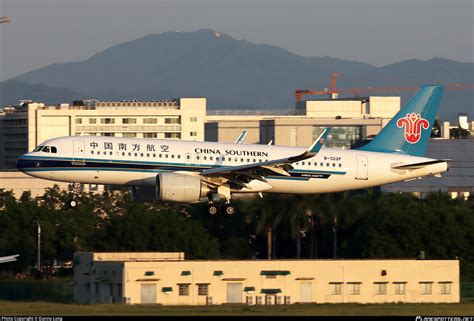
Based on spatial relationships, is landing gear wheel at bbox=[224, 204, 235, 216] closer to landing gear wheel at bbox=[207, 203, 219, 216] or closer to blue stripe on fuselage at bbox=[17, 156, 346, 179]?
landing gear wheel at bbox=[207, 203, 219, 216]

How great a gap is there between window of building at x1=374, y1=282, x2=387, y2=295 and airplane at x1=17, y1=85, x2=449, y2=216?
18.0 feet

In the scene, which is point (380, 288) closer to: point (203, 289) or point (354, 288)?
point (354, 288)

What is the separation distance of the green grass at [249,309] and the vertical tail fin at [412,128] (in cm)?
1013

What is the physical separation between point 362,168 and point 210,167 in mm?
8665

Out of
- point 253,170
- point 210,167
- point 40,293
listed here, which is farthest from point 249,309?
point 40,293

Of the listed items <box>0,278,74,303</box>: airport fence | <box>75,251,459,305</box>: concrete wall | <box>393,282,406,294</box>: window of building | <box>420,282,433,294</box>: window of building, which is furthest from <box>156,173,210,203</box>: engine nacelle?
<box>420,282,433,294</box>: window of building

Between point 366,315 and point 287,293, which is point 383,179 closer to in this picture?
point 287,293

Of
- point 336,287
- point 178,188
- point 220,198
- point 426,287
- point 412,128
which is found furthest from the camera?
point 412,128

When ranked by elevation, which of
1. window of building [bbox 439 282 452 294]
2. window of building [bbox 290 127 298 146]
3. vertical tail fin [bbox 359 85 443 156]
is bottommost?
window of building [bbox 439 282 452 294]

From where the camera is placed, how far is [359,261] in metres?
64.5

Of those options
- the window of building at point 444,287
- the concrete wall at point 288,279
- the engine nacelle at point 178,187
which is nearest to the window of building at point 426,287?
the concrete wall at point 288,279

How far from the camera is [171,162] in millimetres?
59062

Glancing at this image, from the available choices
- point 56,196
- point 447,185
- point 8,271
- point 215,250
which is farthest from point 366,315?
point 447,185

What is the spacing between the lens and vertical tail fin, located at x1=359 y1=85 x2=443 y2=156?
65.6 meters
